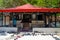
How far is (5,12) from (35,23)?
147 inches

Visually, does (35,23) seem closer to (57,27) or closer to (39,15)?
(39,15)

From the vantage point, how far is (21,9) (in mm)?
24953

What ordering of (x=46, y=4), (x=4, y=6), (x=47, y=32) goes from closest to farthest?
(x=47, y=32)
(x=46, y=4)
(x=4, y=6)

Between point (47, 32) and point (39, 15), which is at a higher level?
point (39, 15)

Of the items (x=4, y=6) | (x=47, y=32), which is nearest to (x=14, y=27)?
(x=47, y=32)

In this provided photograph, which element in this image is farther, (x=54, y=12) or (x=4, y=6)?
(x=4, y=6)

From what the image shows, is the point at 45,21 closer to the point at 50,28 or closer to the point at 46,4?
the point at 50,28

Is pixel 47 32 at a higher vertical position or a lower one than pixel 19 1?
lower

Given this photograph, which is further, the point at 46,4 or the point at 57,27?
the point at 46,4

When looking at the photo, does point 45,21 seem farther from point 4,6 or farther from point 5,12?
point 4,6

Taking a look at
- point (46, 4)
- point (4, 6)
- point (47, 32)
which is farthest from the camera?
point (4, 6)

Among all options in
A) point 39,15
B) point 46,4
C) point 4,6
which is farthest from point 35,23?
point 4,6

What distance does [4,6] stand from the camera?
126 ft

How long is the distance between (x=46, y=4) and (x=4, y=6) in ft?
31.3
